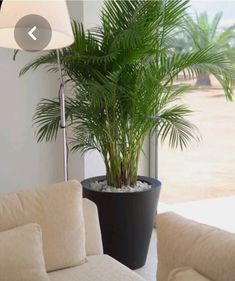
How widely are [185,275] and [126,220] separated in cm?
142

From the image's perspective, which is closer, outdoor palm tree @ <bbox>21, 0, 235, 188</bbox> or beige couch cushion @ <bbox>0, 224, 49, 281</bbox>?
beige couch cushion @ <bbox>0, 224, 49, 281</bbox>

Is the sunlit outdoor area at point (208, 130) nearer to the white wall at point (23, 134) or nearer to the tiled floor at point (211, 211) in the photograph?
the tiled floor at point (211, 211)

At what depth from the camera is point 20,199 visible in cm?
195

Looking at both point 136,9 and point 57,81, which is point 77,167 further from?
point 136,9

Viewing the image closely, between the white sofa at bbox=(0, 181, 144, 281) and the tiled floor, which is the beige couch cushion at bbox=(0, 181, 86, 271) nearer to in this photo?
the white sofa at bbox=(0, 181, 144, 281)

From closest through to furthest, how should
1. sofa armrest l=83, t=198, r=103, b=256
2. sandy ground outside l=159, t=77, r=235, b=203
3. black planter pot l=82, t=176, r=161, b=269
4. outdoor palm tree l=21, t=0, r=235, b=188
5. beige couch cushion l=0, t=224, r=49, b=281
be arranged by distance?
beige couch cushion l=0, t=224, r=49, b=281 → sofa armrest l=83, t=198, r=103, b=256 → outdoor palm tree l=21, t=0, r=235, b=188 → black planter pot l=82, t=176, r=161, b=269 → sandy ground outside l=159, t=77, r=235, b=203

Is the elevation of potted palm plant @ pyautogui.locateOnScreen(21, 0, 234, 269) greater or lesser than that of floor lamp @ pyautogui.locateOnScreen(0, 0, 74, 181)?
lesser

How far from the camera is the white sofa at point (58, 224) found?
1861 mm

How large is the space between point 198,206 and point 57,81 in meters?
1.69

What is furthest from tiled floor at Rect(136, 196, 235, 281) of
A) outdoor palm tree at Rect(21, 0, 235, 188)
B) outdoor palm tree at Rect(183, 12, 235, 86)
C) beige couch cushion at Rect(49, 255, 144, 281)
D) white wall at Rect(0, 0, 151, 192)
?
beige couch cushion at Rect(49, 255, 144, 281)

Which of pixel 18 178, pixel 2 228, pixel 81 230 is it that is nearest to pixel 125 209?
pixel 81 230

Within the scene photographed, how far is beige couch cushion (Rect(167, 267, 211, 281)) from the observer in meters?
1.32

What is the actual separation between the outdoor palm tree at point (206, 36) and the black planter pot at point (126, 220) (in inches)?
41.5

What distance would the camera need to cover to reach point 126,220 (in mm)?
2760
